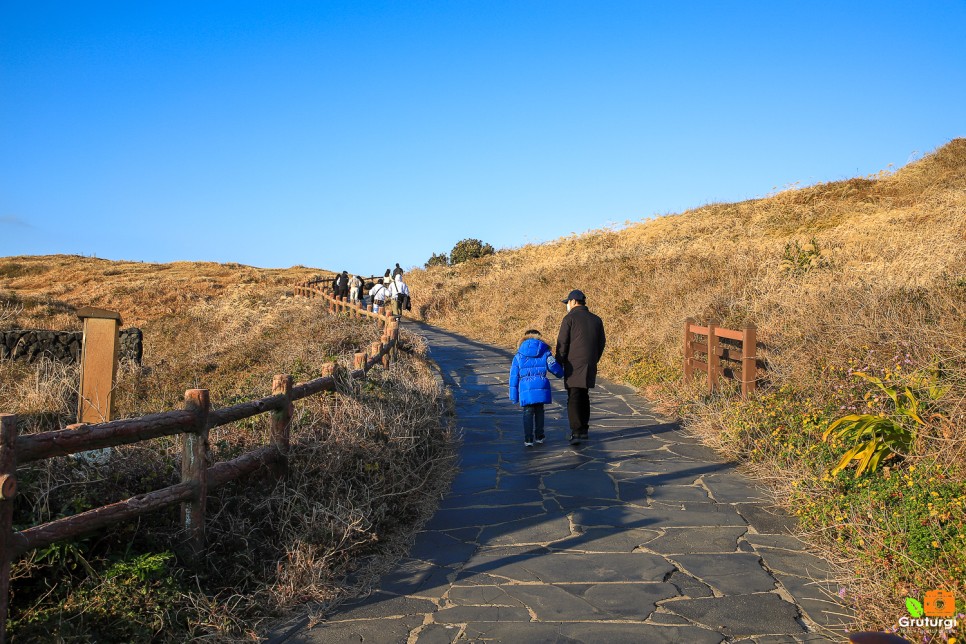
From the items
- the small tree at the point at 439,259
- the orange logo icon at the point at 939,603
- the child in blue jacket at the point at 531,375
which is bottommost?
the orange logo icon at the point at 939,603

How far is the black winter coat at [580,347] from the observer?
8.62m

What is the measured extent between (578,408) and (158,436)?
5429 mm

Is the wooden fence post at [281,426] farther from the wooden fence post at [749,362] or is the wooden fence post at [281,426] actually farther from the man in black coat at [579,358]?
the wooden fence post at [749,362]

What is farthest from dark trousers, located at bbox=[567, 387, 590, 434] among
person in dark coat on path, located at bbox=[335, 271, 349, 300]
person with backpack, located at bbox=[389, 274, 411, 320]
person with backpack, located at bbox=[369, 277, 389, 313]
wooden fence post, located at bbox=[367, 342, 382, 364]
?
person in dark coat on path, located at bbox=[335, 271, 349, 300]

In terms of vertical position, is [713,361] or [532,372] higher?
[713,361]

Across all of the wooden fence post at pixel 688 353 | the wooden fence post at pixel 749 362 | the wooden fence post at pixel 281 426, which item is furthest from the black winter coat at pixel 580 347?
the wooden fence post at pixel 281 426

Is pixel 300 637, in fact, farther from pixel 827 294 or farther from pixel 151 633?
pixel 827 294

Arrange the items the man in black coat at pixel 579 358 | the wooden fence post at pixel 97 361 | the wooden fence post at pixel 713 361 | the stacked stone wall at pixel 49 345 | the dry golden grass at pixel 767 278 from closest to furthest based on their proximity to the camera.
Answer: the wooden fence post at pixel 97 361, the dry golden grass at pixel 767 278, the man in black coat at pixel 579 358, the wooden fence post at pixel 713 361, the stacked stone wall at pixel 49 345

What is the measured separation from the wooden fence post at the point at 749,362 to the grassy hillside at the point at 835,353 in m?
0.23

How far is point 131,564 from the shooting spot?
3953 mm

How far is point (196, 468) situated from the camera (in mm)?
4539

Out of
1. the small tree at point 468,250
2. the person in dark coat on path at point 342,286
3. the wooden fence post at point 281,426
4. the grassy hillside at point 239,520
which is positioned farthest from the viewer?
the small tree at point 468,250

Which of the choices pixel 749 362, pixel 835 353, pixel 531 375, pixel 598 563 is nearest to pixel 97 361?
pixel 531 375

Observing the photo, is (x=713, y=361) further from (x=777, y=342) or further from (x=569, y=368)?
(x=569, y=368)
